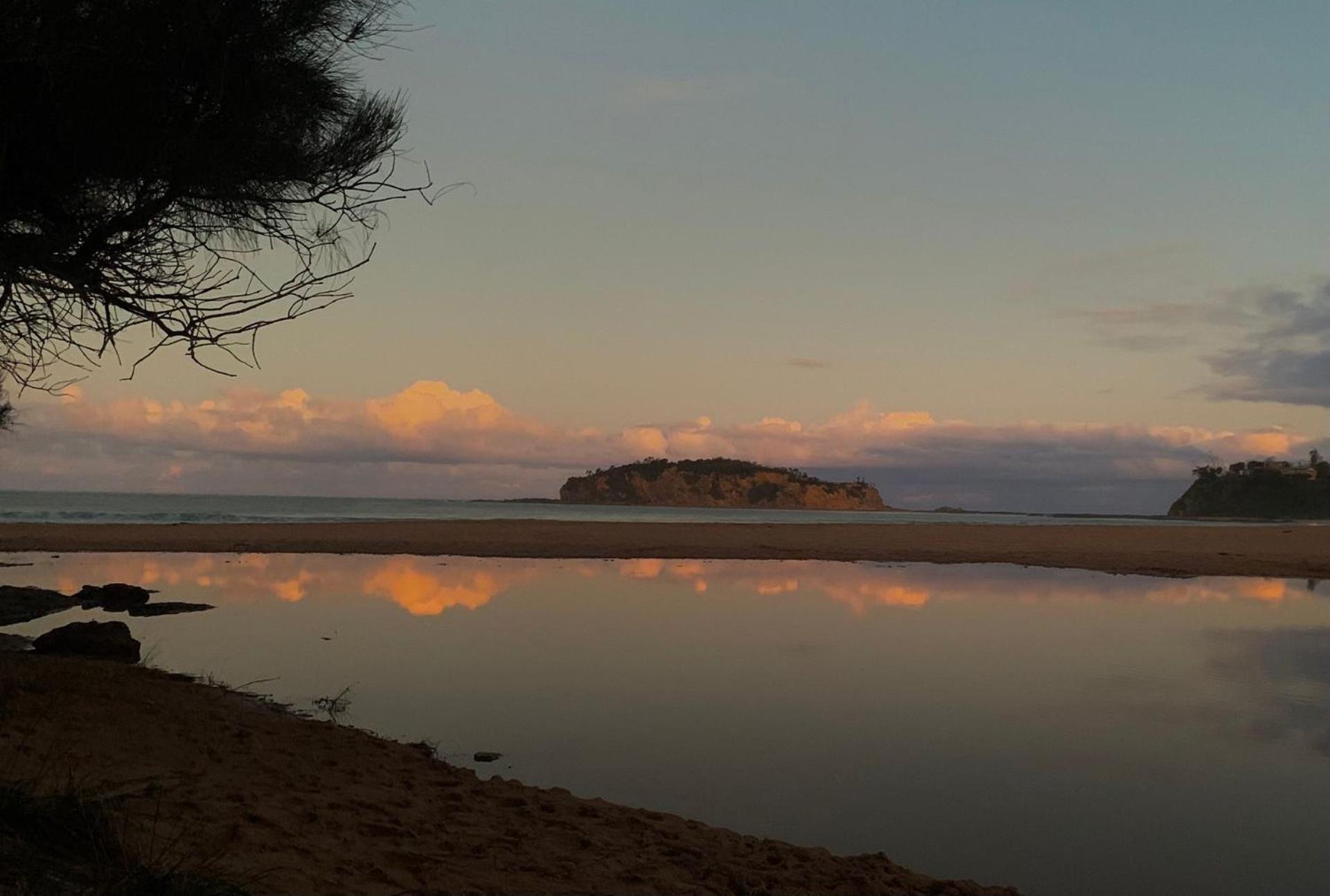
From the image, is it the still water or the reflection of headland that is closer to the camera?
the still water

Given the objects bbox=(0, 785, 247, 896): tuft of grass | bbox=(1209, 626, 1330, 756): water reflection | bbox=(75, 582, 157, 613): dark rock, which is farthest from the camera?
bbox=(75, 582, 157, 613): dark rock

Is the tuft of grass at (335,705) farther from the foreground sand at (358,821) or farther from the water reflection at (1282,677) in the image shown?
the water reflection at (1282,677)

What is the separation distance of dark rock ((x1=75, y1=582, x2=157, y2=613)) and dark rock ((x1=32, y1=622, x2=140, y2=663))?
230 inches

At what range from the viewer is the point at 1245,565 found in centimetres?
3189

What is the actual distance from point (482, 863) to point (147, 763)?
2.53 metres

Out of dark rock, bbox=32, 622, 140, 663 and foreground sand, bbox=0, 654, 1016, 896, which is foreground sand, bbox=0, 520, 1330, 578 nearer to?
dark rock, bbox=32, 622, 140, 663

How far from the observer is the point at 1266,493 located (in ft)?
550

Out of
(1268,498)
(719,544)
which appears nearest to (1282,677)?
(719,544)

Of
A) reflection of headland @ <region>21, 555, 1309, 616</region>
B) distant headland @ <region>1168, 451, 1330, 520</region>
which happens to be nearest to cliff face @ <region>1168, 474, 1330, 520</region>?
distant headland @ <region>1168, 451, 1330, 520</region>

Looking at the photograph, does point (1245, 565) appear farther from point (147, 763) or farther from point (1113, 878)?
point (147, 763)

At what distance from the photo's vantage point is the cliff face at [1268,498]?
6447 inches

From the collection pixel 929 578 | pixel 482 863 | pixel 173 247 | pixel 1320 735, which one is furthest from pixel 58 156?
pixel 929 578

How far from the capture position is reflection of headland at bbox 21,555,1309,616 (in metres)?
20.2

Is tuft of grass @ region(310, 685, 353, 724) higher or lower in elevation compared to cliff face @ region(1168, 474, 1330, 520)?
lower
